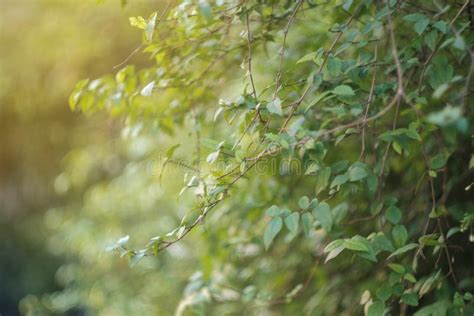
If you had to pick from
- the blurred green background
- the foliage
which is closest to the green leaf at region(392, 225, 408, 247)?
the foliage

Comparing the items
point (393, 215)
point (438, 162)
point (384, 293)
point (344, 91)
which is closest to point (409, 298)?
point (384, 293)

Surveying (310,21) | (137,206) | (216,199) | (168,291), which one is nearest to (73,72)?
(137,206)

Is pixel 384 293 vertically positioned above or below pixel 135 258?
below

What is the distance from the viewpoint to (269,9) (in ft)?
4.78

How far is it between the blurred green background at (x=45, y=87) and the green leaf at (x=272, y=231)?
72.1 inches

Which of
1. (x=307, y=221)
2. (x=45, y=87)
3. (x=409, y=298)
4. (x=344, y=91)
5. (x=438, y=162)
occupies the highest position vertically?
(x=344, y=91)

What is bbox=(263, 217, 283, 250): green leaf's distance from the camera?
110cm

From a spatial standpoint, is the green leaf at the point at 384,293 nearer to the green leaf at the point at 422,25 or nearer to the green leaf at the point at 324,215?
the green leaf at the point at 324,215

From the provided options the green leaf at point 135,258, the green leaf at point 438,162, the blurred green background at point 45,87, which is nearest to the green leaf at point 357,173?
the green leaf at point 438,162

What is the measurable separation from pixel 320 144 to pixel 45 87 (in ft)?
10.2

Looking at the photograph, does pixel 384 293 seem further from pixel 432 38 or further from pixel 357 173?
pixel 432 38

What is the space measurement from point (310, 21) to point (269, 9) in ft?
1.63

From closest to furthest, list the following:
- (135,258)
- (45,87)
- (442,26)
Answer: (442,26)
(135,258)
(45,87)

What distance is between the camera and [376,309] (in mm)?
1246
